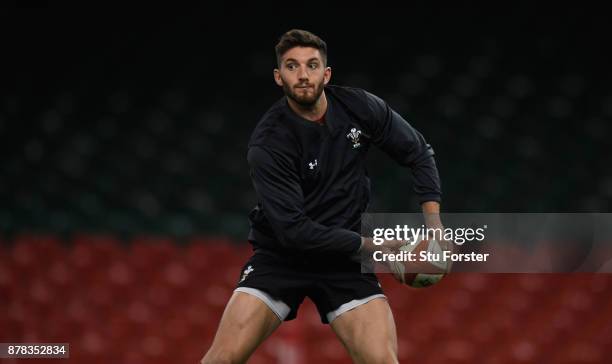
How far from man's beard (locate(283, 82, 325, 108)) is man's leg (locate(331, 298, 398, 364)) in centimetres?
54

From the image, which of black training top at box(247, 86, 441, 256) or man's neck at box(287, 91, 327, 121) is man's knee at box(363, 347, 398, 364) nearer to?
black training top at box(247, 86, 441, 256)

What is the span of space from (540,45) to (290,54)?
3.80 meters

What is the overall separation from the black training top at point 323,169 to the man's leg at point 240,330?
0.56ft

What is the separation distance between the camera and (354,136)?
8.68 feet

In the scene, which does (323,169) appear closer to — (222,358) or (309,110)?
(309,110)

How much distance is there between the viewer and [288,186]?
254cm

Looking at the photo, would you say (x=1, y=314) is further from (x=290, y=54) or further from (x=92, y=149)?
(x=290, y=54)

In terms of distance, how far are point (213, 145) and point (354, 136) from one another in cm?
348

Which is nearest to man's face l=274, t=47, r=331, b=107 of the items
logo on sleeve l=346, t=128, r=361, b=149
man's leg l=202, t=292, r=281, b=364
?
logo on sleeve l=346, t=128, r=361, b=149

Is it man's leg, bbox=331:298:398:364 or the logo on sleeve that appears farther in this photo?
the logo on sleeve

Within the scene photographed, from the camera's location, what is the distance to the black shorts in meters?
2.62

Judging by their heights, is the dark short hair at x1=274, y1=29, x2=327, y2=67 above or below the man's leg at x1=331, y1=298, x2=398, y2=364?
above

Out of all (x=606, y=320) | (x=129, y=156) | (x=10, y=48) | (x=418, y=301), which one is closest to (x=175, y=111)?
(x=129, y=156)

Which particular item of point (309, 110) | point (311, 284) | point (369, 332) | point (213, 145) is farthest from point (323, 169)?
point (213, 145)
